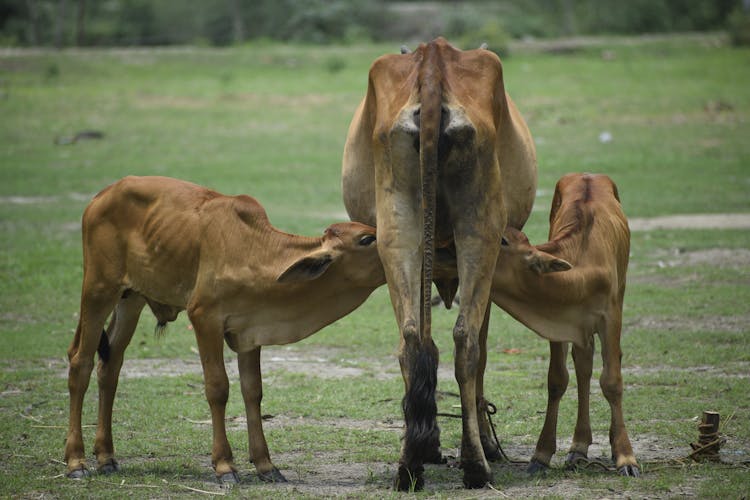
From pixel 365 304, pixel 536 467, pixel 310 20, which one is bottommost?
pixel 365 304

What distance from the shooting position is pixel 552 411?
27.4 feet

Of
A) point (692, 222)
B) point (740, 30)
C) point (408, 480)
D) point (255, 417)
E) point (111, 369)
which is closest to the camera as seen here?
point (408, 480)

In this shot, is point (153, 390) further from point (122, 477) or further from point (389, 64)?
point (389, 64)

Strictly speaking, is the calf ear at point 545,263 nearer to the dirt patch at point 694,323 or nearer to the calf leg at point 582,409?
the calf leg at point 582,409

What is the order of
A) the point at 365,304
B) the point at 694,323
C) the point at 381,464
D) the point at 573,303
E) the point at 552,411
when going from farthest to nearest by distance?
the point at 365,304, the point at 694,323, the point at 381,464, the point at 552,411, the point at 573,303

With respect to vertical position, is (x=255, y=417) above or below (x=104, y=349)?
below

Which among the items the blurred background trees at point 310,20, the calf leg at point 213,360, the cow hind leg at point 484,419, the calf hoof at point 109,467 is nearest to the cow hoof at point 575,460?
the cow hind leg at point 484,419

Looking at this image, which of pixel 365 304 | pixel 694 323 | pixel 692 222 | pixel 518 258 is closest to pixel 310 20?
pixel 692 222

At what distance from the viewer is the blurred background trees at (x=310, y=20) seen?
48000mm

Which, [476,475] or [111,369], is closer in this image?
[476,475]

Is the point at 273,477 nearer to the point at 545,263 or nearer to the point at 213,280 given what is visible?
the point at 213,280

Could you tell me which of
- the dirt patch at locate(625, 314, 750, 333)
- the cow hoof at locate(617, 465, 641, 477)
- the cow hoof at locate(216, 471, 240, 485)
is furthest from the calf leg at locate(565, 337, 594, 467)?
the dirt patch at locate(625, 314, 750, 333)

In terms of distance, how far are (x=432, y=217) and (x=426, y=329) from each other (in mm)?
744

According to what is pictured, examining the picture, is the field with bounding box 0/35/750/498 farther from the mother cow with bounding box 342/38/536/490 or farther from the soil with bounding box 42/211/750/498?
the mother cow with bounding box 342/38/536/490
